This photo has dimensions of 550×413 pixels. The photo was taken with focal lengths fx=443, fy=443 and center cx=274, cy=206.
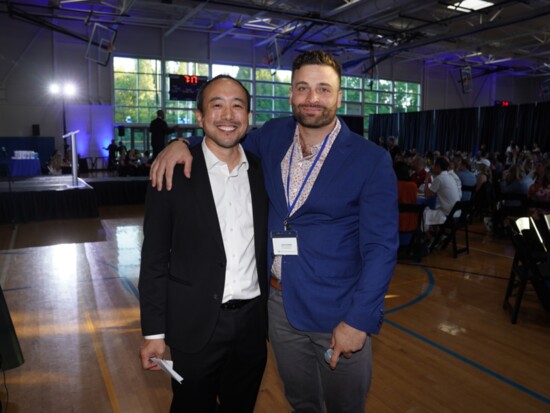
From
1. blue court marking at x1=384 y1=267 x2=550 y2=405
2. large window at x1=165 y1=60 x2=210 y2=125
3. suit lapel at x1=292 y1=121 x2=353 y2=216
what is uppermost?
large window at x1=165 y1=60 x2=210 y2=125

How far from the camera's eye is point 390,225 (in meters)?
1.59

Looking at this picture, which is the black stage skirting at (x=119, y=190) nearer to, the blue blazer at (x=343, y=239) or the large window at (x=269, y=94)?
the large window at (x=269, y=94)

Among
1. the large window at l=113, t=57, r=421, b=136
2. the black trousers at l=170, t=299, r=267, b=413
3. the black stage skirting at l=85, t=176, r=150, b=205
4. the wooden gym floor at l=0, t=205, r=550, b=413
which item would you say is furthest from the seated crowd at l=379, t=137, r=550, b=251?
the large window at l=113, t=57, r=421, b=136

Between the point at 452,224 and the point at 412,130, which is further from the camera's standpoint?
the point at 412,130

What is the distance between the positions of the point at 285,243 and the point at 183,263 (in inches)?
15.7

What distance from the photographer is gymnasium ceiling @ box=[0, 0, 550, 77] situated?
1313 centimetres

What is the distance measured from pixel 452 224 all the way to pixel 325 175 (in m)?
5.63

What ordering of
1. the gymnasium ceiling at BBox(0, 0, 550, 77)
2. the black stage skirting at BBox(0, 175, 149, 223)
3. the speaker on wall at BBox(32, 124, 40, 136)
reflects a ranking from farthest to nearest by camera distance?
the speaker on wall at BBox(32, 124, 40, 136)
the gymnasium ceiling at BBox(0, 0, 550, 77)
the black stage skirting at BBox(0, 175, 149, 223)

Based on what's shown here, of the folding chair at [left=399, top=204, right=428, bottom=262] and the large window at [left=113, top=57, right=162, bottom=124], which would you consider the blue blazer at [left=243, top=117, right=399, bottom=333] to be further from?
the large window at [left=113, top=57, right=162, bottom=124]

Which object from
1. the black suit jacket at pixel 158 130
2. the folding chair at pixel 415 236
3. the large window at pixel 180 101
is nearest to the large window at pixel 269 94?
the large window at pixel 180 101

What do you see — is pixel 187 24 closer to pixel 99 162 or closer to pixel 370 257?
pixel 99 162

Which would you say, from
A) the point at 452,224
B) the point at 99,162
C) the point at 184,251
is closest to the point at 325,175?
the point at 184,251

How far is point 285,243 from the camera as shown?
1.74m

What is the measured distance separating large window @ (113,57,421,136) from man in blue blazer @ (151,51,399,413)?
16743 millimetres
